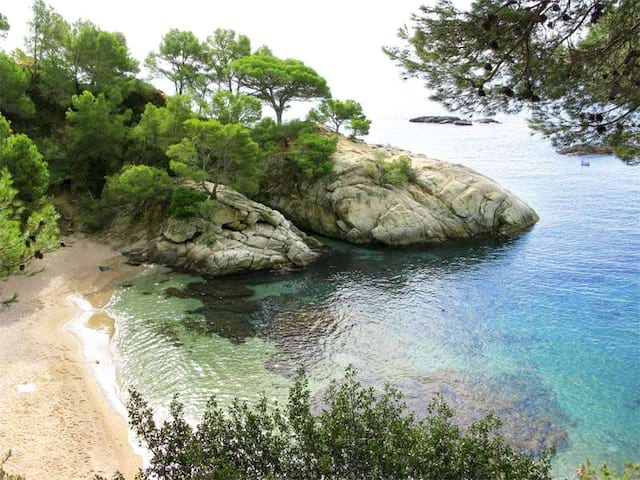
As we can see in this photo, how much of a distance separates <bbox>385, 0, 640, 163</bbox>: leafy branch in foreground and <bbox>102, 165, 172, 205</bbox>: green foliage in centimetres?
2461

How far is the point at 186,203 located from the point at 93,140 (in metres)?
10.9

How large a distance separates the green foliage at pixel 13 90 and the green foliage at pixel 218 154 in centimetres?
1426

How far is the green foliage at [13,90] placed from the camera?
34438 millimetres

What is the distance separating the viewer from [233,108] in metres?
34.3

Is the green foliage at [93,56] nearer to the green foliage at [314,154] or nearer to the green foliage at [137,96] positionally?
the green foliage at [137,96]

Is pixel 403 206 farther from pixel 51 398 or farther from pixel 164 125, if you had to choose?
pixel 51 398

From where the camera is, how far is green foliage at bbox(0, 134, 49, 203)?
24.6 m

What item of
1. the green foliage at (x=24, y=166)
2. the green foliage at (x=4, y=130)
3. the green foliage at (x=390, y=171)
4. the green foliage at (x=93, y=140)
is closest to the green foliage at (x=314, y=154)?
the green foliage at (x=390, y=171)

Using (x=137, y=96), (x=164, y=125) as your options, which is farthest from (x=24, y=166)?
(x=137, y=96)

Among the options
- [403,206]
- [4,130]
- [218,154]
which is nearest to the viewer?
[4,130]

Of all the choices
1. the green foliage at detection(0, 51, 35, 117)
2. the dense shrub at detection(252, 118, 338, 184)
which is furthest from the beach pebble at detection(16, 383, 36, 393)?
the green foliage at detection(0, 51, 35, 117)

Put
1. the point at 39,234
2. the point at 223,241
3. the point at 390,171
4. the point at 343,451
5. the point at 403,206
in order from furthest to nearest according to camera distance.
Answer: the point at 390,171
the point at 403,206
the point at 223,241
the point at 39,234
the point at 343,451

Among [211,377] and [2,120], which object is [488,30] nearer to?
[211,377]

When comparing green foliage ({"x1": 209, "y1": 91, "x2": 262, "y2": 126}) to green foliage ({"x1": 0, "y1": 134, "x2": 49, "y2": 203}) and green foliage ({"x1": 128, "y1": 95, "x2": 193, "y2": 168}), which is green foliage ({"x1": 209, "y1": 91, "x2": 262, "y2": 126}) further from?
green foliage ({"x1": 0, "y1": 134, "x2": 49, "y2": 203})
